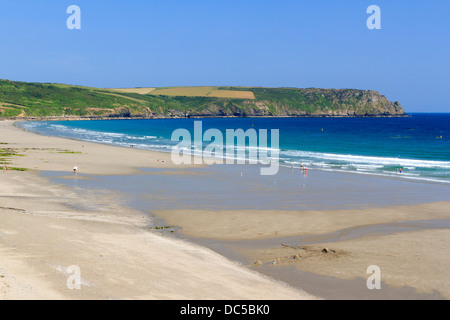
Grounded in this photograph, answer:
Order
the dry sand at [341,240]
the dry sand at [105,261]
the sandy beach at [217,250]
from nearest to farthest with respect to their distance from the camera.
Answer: the dry sand at [105,261] → the sandy beach at [217,250] → the dry sand at [341,240]

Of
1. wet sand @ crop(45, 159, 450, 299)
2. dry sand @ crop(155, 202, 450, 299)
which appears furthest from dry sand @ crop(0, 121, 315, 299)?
dry sand @ crop(155, 202, 450, 299)

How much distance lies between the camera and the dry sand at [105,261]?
12352 millimetres

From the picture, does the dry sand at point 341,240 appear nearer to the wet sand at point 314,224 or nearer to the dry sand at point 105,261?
the wet sand at point 314,224

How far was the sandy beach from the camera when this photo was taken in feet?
43.0

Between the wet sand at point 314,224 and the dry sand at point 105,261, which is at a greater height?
the dry sand at point 105,261

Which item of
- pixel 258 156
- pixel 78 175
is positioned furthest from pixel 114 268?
pixel 258 156

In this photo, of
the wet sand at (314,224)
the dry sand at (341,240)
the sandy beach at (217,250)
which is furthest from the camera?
the dry sand at (341,240)

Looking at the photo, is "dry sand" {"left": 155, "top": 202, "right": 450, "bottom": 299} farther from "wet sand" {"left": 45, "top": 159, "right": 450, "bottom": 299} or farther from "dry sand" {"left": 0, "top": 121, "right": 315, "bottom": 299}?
"dry sand" {"left": 0, "top": 121, "right": 315, "bottom": 299}

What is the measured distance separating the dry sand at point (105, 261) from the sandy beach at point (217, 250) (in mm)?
35

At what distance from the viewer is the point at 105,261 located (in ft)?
48.7

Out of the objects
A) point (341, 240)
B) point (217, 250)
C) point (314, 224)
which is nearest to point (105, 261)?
point (217, 250)

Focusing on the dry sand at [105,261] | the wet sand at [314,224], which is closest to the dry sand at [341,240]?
the wet sand at [314,224]

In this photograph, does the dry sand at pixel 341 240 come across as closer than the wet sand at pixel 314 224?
No
